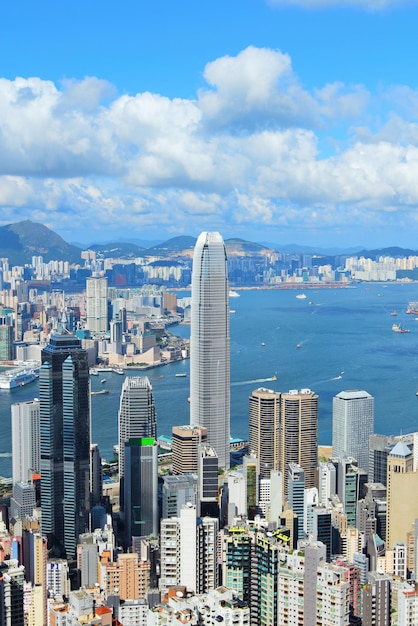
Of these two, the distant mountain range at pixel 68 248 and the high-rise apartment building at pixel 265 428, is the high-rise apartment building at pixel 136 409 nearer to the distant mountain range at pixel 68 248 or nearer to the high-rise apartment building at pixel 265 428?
the high-rise apartment building at pixel 265 428

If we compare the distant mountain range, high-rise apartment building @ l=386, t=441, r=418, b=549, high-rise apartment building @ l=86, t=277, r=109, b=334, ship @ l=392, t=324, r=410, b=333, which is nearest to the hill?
the distant mountain range

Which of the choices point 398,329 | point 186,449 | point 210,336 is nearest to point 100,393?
point 210,336

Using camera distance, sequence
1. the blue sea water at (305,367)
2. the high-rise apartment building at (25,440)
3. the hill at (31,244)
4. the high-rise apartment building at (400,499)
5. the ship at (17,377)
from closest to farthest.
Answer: the high-rise apartment building at (400,499) → the high-rise apartment building at (25,440) → the blue sea water at (305,367) → the ship at (17,377) → the hill at (31,244)

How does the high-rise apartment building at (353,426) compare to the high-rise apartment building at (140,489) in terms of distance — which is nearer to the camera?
the high-rise apartment building at (140,489)

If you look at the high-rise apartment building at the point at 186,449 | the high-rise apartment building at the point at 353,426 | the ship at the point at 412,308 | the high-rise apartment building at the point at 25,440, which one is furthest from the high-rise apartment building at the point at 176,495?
the ship at the point at 412,308

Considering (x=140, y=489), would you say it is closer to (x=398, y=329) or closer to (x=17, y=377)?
(x=17, y=377)
